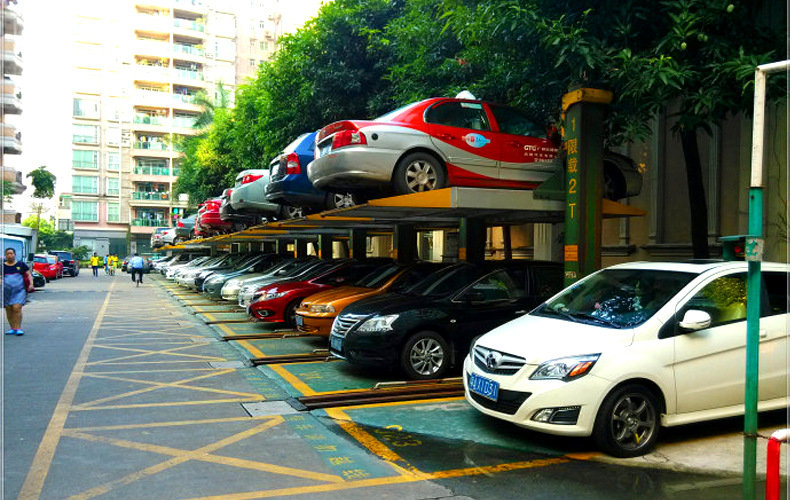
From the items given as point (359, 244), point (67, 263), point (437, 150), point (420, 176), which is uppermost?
point (437, 150)

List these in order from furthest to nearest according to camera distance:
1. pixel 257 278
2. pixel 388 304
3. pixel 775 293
Answer: pixel 257 278
pixel 388 304
pixel 775 293

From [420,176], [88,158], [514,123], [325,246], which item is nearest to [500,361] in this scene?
[420,176]

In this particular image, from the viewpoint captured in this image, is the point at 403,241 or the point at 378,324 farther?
the point at 403,241

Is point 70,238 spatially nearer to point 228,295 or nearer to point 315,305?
point 228,295

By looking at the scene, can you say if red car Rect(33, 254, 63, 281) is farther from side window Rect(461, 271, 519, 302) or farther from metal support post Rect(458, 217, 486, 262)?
side window Rect(461, 271, 519, 302)

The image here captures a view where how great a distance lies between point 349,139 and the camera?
8.19 m

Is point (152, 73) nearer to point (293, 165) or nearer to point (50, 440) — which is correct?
point (293, 165)

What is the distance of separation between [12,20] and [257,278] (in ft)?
173

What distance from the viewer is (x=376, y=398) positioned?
6.96 m

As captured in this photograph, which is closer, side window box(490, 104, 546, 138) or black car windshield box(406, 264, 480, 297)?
black car windshield box(406, 264, 480, 297)

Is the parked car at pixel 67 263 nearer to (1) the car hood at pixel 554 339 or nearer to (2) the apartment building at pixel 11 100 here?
(2) the apartment building at pixel 11 100

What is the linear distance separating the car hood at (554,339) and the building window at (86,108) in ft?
231

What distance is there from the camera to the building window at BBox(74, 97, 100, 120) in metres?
66.1

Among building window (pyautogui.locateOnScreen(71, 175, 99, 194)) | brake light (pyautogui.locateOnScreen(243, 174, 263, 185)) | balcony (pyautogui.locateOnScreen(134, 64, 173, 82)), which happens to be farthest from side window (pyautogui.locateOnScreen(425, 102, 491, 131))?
building window (pyautogui.locateOnScreen(71, 175, 99, 194))
